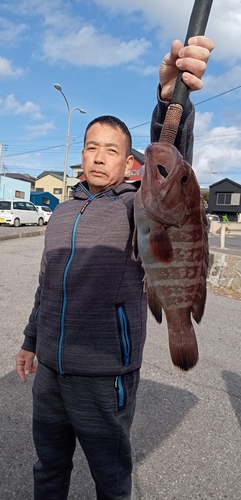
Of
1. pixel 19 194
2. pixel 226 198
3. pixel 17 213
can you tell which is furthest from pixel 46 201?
pixel 226 198

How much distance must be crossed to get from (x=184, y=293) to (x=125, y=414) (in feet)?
2.51

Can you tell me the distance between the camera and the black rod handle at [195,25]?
118 cm

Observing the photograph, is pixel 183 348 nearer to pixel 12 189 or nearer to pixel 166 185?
pixel 166 185

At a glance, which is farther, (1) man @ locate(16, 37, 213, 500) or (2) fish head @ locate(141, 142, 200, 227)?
(1) man @ locate(16, 37, 213, 500)

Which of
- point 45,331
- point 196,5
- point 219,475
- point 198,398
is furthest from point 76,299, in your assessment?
point 198,398

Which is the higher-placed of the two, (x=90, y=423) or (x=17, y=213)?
(x=17, y=213)

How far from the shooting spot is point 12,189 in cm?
3553

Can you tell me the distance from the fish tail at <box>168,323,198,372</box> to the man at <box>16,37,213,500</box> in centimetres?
47

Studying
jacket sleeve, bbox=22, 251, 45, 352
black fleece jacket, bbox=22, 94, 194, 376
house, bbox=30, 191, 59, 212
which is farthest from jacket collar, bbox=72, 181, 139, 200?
house, bbox=30, 191, 59, 212

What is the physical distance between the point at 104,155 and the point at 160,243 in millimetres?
708

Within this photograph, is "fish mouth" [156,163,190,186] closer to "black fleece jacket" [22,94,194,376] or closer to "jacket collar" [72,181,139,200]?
"black fleece jacket" [22,94,194,376]

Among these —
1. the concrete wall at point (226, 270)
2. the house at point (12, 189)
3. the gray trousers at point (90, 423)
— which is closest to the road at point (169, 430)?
the gray trousers at point (90, 423)

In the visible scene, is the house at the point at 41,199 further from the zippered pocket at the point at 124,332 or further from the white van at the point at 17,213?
the zippered pocket at the point at 124,332

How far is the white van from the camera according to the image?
23.0m
